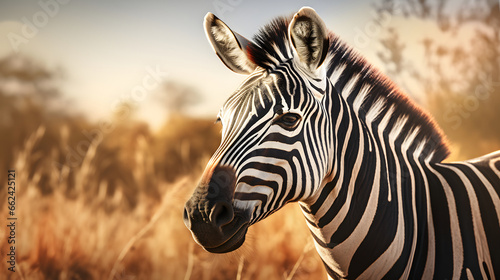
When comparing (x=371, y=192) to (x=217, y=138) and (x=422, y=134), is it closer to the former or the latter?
(x=422, y=134)

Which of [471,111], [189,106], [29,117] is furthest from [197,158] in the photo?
[471,111]

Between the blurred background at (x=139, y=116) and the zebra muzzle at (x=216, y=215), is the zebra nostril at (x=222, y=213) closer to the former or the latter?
the zebra muzzle at (x=216, y=215)

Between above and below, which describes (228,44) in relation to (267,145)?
above

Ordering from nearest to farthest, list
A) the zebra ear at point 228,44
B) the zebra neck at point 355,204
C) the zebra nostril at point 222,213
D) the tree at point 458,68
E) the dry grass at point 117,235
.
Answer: the zebra nostril at point 222,213, the zebra neck at point 355,204, the zebra ear at point 228,44, the dry grass at point 117,235, the tree at point 458,68

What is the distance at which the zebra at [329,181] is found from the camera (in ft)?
3.76

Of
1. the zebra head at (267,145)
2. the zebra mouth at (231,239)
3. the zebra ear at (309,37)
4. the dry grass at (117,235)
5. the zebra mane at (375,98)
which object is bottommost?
the dry grass at (117,235)

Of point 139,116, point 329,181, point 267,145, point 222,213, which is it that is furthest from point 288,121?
point 139,116

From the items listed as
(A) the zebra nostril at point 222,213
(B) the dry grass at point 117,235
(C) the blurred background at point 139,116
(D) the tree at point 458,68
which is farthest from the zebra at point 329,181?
(D) the tree at point 458,68

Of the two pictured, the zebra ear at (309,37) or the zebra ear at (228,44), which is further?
the zebra ear at (228,44)

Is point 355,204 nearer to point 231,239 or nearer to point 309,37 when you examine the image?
point 231,239

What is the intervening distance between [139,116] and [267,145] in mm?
1932

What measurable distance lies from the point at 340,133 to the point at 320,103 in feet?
0.46

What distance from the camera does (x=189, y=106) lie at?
294 cm

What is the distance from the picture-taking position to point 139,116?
2861 mm
